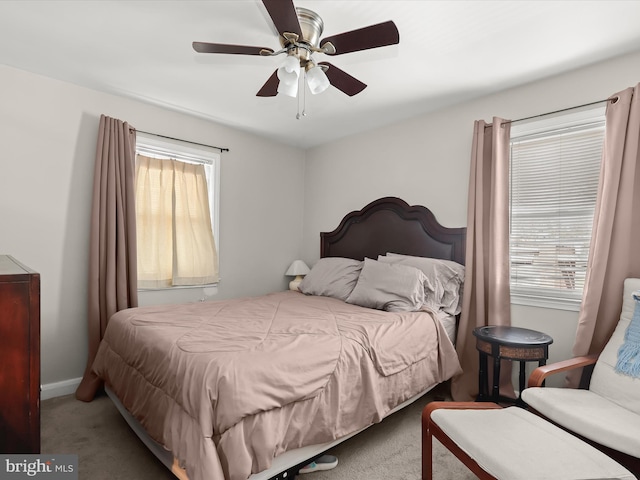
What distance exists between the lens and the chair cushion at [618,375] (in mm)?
1807

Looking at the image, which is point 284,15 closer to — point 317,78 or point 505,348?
point 317,78

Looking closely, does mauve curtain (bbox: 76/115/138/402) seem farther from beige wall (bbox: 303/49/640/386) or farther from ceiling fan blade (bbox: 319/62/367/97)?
beige wall (bbox: 303/49/640/386)

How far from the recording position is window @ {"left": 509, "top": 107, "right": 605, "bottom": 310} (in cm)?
251

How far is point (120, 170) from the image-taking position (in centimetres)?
304

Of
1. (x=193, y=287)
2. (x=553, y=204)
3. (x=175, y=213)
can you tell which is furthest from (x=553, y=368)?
(x=175, y=213)

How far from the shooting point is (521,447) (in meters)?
1.43

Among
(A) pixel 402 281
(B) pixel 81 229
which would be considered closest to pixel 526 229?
(A) pixel 402 281

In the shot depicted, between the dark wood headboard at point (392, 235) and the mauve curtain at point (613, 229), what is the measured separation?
0.98 metres

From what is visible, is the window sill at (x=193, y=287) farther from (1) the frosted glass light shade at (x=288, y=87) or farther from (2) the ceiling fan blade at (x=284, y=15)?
(2) the ceiling fan blade at (x=284, y=15)

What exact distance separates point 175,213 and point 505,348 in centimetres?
307

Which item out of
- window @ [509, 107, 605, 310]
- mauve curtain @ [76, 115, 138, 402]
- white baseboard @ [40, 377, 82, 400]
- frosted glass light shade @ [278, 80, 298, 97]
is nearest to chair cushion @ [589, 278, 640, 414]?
window @ [509, 107, 605, 310]

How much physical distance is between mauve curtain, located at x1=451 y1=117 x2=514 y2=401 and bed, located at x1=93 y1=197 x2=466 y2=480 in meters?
0.16

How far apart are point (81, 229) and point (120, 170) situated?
598mm

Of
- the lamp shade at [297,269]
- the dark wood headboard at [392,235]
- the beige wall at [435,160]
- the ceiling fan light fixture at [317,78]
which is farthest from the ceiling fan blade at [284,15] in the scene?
the lamp shade at [297,269]
